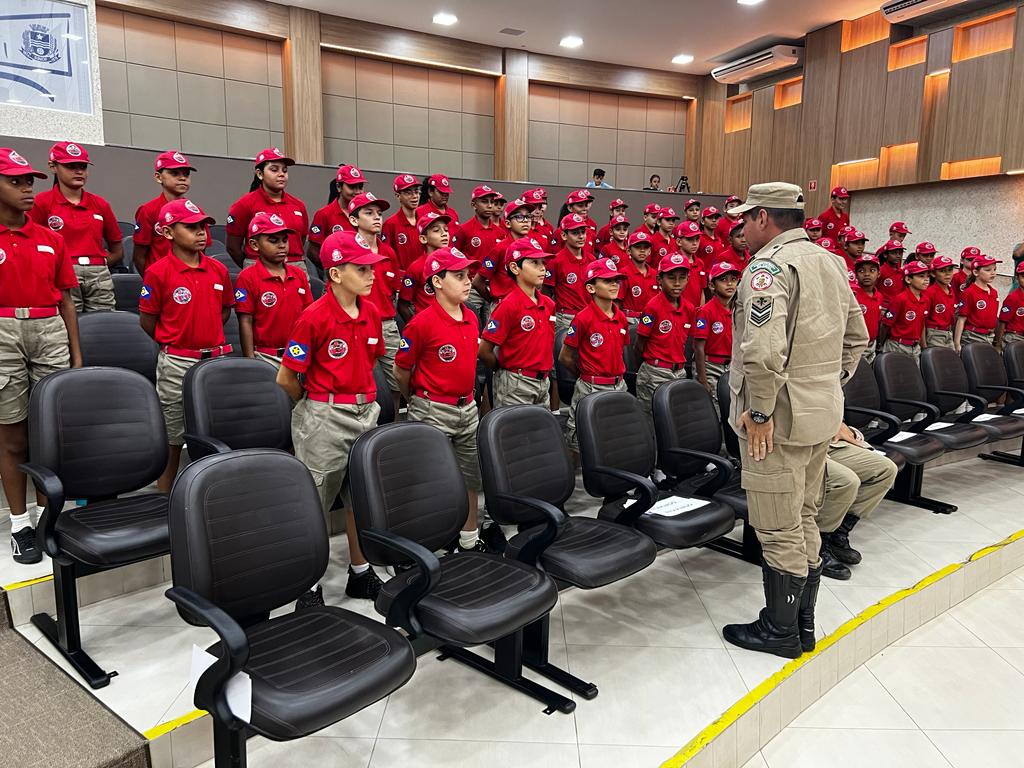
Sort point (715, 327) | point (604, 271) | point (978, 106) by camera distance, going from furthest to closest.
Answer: point (978, 106) → point (715, 327) → point (604, 271)

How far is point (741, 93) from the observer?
42.7ft

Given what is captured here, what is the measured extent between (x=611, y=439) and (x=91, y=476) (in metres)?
2.01

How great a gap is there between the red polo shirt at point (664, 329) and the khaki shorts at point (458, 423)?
5.04 feet

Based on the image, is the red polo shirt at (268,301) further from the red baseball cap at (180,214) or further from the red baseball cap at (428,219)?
the red baseball cap at (428,219)

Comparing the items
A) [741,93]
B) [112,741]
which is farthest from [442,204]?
[741,93]

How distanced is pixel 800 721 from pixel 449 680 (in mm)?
1269

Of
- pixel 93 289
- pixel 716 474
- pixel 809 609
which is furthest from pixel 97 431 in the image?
pixel 809 609

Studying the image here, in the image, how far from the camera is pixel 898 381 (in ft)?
15.5

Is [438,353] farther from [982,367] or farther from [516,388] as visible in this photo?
[982,367]

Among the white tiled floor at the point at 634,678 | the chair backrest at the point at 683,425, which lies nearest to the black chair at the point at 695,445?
the chair backrest at the point at 683,425

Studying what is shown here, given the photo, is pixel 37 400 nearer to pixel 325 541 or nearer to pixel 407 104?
pixel 325 541

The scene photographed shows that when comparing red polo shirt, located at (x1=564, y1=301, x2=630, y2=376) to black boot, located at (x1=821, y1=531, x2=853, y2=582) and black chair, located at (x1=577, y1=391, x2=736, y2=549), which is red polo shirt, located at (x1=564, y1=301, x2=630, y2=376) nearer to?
black chair, located at (x1=577, y1=391, x2=736, y2=549)

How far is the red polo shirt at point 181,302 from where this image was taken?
3.22 meters

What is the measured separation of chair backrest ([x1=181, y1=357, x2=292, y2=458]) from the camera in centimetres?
286
